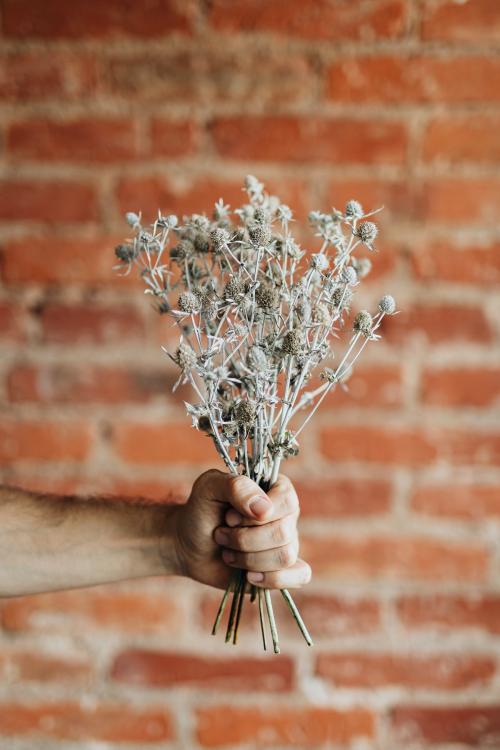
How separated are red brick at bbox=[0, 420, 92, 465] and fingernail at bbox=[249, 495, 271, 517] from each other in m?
0.53

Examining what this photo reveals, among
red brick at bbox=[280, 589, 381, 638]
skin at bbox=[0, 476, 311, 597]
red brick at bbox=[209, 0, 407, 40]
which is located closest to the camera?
skin at bbox=[0, 476, 311, 597]

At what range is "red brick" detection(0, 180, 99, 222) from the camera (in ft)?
3.50

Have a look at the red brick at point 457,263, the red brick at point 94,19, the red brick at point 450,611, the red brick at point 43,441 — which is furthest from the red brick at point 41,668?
the red brick at point 94,19

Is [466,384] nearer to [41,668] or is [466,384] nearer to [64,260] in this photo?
[64,260]

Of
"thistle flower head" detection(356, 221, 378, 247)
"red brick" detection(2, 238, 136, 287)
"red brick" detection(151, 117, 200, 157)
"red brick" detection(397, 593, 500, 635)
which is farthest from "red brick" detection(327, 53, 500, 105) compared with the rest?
"red brick" detection(397, 593, 500, 635)

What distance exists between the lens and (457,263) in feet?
3.48

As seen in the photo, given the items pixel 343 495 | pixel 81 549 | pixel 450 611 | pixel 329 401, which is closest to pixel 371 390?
pixel 329 401

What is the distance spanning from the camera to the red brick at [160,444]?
1104mm

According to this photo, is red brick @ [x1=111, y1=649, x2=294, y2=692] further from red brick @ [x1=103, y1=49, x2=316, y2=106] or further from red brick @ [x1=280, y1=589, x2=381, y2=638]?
red brick @ [x1=103, y1=49, x2=316, y2=106]

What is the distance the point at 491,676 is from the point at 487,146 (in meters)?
0.86

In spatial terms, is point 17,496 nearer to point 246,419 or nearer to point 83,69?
point 246,419

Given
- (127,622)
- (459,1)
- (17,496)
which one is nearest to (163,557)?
(17,496)

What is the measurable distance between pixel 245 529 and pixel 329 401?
416 mm

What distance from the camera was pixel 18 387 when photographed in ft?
3.62
